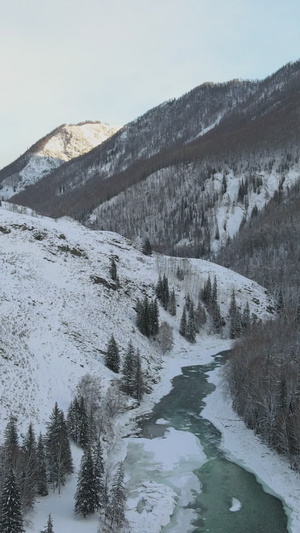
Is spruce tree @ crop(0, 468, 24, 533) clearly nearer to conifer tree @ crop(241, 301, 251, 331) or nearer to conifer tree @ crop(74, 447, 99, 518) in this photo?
conifer tree @ crop(74, 447, 99, 518)

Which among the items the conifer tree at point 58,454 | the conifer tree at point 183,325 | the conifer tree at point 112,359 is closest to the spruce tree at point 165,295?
the conifer tree at point 183,325

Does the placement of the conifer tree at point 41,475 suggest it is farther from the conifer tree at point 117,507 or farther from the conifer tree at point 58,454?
the conifer tree at point 117,507

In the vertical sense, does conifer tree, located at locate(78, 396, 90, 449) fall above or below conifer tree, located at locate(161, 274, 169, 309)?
below

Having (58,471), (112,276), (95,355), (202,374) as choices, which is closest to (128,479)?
(58,471)

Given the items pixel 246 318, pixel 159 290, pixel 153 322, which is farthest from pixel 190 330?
pixel 246 318

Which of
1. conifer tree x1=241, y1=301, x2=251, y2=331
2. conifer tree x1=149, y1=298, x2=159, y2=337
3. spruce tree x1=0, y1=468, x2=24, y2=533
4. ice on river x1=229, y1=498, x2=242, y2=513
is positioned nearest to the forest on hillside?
ice on river x1=229, y1=498, x2=242, y2=513

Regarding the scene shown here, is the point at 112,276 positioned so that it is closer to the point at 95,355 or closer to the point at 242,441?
the point at 95,355

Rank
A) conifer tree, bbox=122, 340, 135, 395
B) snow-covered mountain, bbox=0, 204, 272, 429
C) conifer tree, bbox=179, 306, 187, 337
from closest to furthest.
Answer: snow-covered mountain, bbox=0, 204, 272, 429
conifer tree, bbox=122, 340, 135, 395
conifer tree, bbox=179, 306, 187, 337

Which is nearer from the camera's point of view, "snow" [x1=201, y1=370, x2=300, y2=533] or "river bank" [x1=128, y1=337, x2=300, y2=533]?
"river bank" [x1=128, y1=337, x2=300, y2=533]
